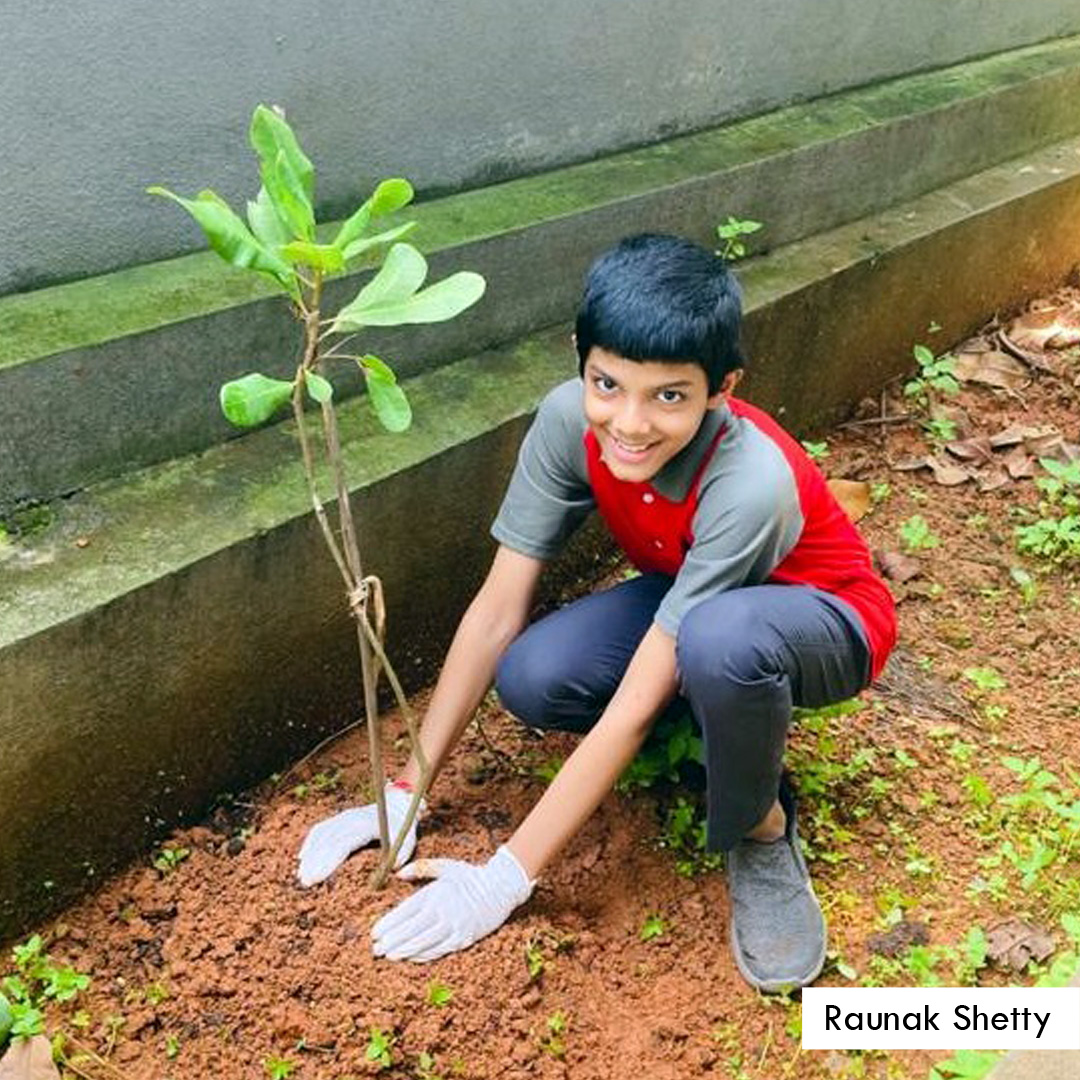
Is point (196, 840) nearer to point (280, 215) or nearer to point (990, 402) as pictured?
point (280, 215)

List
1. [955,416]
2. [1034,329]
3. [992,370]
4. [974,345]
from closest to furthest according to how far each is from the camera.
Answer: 1. [955,416]
2. [992,370]
3. [974,345]
4. [1034,329]

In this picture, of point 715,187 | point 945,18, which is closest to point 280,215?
point 715,187

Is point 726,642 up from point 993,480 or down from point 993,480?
up

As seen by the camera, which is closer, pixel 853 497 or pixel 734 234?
pixel 734 234

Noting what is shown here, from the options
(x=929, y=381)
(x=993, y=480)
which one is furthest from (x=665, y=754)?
(x=929, y=381)

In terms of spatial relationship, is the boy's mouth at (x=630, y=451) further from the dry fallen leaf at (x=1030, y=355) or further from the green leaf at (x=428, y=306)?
the dry fallen leaf at (x=1030, y=355)

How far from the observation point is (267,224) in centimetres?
167

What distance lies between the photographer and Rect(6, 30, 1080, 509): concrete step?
221 cm

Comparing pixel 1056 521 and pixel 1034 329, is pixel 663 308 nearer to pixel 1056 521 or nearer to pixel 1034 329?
pixel 1056 521

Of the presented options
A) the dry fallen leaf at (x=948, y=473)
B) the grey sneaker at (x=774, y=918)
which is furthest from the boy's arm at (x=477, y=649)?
the dry fallen leaf at (x=948, y=473)

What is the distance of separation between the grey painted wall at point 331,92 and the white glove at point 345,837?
1111mm

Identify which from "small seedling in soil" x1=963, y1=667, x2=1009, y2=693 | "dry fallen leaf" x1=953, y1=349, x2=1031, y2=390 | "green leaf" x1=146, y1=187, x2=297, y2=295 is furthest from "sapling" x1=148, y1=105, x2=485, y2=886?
"dry fallen leaf" x1=953, y1=349, x2=1031, y2=390

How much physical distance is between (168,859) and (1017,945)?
5.15ft

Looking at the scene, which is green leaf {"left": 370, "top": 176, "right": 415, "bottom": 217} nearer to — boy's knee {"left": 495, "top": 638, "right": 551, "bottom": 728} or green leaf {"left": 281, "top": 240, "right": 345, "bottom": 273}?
green leaf {"left": 281, "top": 240, "right": 345, "bottom": 273}
